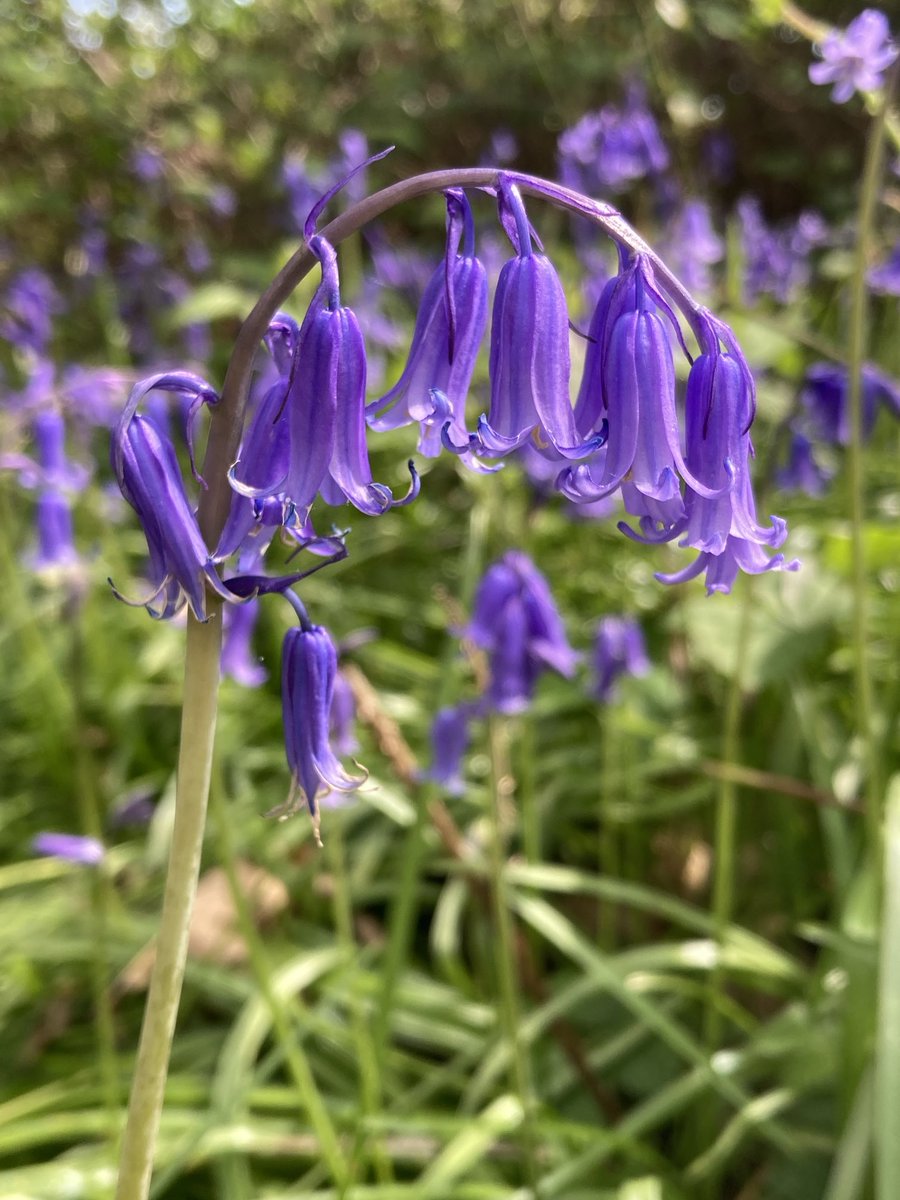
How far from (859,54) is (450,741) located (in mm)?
1887

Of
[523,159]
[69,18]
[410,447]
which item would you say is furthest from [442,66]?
[410,447]

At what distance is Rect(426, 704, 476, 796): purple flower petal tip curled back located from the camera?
2.76 m

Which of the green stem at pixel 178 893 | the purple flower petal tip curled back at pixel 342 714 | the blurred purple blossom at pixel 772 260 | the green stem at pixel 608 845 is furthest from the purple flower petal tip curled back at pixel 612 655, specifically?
the blurred purple blossom at pixel 772 260

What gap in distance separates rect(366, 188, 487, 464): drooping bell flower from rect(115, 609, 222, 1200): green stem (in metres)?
0.31

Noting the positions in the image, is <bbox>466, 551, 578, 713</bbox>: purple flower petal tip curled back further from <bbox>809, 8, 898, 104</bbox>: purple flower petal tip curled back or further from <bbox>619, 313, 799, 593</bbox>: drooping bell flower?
<bbox>619, 313, 799, 593</bbox>: drooping bell flower

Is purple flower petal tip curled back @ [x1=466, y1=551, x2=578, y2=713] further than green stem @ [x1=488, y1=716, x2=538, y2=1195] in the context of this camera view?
Yes

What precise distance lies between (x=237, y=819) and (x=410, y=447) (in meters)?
2.21

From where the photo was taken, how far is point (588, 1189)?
2.31 m

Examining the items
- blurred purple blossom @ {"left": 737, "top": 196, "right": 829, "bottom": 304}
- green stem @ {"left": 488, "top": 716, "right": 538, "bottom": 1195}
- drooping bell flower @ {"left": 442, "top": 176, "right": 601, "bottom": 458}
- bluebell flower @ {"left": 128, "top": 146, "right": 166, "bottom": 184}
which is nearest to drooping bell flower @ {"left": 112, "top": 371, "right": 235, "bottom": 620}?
drooping bell flower @ {"left": 442, "top": 176, "right": 601, "bottom": 458}

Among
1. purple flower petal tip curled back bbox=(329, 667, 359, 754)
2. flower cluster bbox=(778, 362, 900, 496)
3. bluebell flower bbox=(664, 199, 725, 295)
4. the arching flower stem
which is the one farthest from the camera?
bluebell flower bbox=(664, 199, 725, 295)

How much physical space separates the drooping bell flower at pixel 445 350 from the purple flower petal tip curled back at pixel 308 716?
26 centimetres

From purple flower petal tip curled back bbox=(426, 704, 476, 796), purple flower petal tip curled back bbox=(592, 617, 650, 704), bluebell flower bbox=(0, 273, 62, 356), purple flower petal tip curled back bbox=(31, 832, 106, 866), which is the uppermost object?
bluebell flower bbox=(0, 273, 62, 356)

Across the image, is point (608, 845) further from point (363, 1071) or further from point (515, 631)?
point (363, 1071)

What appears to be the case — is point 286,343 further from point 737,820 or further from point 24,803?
point 24,803
